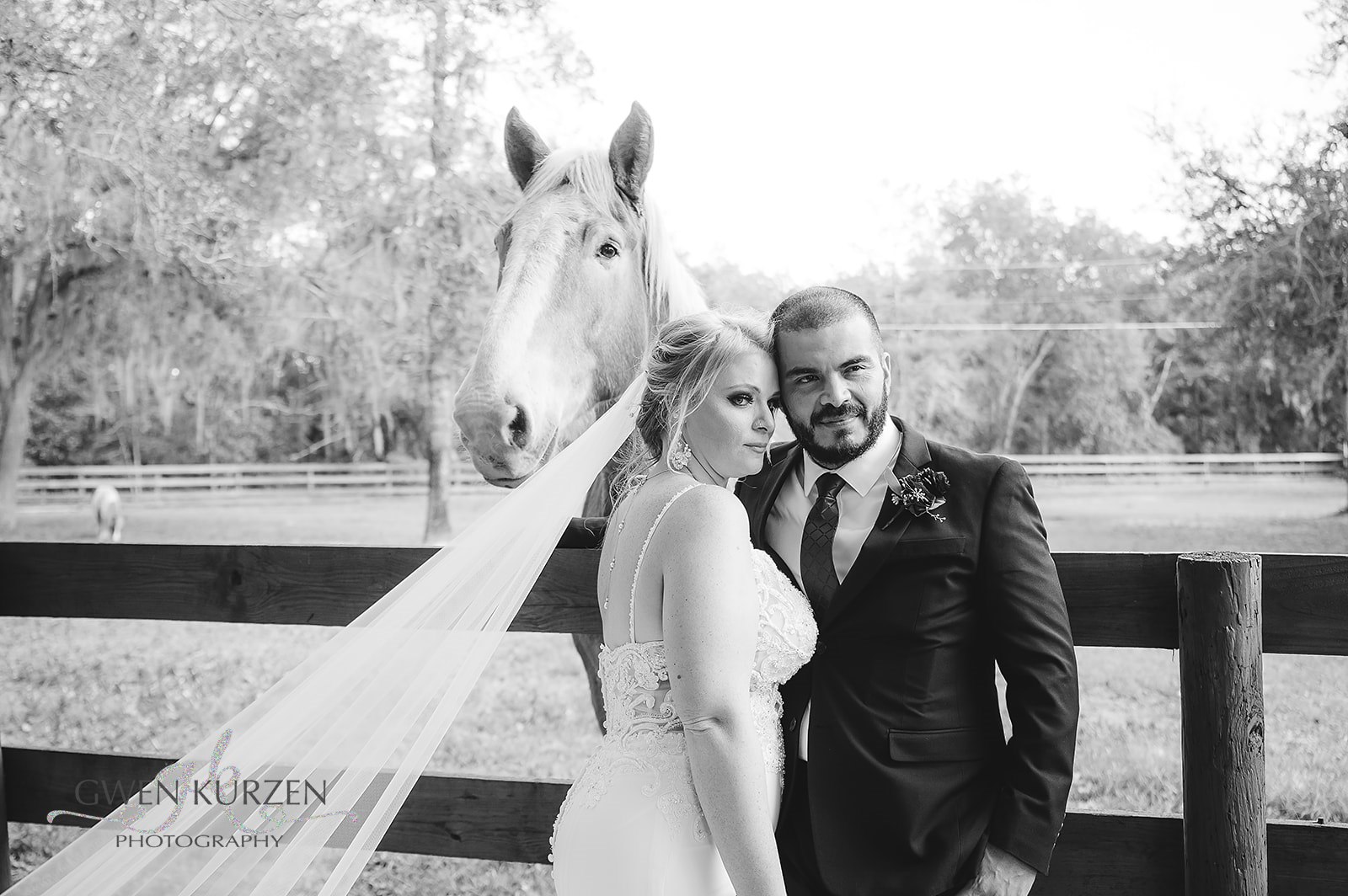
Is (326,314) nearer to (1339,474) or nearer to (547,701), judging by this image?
(547,701)

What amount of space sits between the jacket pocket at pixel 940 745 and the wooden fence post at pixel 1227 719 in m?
0.66

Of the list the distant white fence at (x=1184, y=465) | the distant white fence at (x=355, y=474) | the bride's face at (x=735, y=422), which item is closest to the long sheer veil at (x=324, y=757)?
the bride's face at (x=735, y=422)

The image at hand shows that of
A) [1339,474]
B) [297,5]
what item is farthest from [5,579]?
[1339,474]

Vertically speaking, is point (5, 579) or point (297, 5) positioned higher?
point (297, 5)

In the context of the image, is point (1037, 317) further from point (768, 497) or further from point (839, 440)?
point (839, 440)

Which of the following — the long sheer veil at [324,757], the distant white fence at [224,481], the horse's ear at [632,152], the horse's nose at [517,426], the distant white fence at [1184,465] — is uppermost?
the horse's ear at [632,152]

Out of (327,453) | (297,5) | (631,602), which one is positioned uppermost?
(297,5)

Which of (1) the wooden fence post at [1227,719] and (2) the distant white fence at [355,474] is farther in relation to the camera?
(2) the distant white fence at [355,474]

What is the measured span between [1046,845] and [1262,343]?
13.6 metres

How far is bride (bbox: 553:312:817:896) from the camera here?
5.74ft

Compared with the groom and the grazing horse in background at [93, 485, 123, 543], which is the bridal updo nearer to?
the groom

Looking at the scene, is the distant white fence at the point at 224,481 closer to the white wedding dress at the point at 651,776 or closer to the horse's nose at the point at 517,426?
the horse's nose at the point at 517,426

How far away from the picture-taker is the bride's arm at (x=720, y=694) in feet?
5.70

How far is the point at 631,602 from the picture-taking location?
1934 mm
